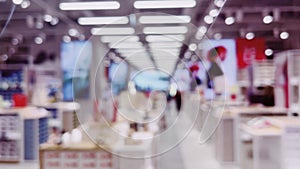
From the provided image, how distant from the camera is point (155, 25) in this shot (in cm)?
239

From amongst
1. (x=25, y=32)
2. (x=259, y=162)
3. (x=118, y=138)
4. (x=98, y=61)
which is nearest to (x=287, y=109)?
(x=259, y=162)

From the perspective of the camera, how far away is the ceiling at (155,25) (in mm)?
1967

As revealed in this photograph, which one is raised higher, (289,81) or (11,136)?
(289,81)

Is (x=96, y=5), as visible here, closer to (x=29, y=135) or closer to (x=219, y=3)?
(x=29, y=135)

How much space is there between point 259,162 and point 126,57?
2495 millimetres

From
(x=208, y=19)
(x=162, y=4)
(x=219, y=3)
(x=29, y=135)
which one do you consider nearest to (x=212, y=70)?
(x=162, y=4)

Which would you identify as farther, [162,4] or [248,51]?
[248,51]

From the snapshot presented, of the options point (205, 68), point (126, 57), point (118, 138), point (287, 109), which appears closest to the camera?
point (126, 57)

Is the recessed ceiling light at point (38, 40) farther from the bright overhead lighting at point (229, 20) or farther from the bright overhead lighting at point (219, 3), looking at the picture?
the bright overhead lighting at point (229, 20)

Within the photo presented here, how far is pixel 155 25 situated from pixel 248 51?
4.27 meters

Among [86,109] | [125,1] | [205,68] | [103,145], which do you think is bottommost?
[103,145]

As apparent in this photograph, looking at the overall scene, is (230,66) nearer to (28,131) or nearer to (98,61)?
(28,131)

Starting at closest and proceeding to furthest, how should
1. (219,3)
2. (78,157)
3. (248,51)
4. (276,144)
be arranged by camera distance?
(78,157) < (276,144) < (219,3) < (248,51)

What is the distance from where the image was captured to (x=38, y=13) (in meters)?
5.91
